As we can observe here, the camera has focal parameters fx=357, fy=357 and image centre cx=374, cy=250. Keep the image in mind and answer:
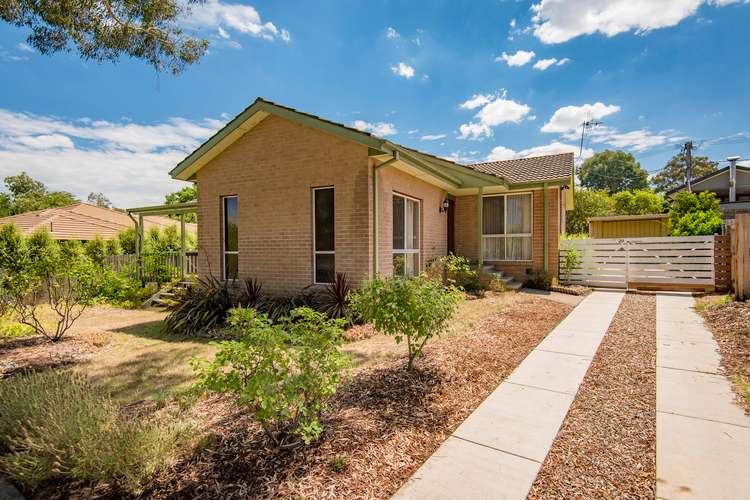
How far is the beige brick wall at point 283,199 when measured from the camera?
7.84 m

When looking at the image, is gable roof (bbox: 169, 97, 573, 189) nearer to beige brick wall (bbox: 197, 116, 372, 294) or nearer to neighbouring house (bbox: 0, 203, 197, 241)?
beige brick wall (bbox: 197, 116, 372, 294)

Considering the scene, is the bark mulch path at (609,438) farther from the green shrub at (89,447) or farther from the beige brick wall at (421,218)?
the beige brick wall at (421,218)

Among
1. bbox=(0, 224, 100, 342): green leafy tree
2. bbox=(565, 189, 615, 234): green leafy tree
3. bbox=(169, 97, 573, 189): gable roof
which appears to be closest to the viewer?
bbox=(0, 224, 100, 342): green leafy tree

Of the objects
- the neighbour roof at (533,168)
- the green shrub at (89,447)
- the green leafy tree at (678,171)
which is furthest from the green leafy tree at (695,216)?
the green leafy tree at (678,171)

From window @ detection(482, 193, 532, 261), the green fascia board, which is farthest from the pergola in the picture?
window @ detection(482, 193, 532, 261)

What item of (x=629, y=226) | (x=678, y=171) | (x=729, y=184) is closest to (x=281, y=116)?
(x=629, y=226)

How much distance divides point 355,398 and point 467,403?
3.71ft

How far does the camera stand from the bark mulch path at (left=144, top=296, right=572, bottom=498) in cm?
232

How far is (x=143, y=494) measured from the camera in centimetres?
234

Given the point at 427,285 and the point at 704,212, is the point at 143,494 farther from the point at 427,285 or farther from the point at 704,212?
the point at 704,212

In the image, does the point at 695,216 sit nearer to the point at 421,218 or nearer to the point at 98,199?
the point at 421,218

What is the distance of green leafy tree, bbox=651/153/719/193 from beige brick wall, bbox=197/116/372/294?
54926 millimetres

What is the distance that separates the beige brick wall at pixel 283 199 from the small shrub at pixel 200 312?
990 mm

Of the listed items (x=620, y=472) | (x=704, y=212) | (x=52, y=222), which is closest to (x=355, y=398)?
(x=620, y=472)
